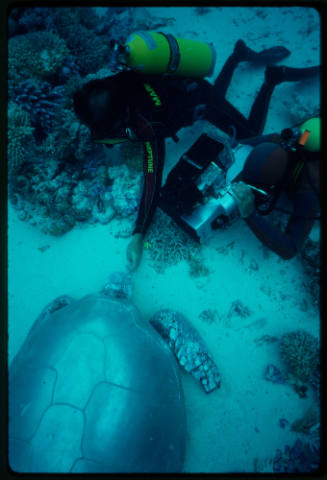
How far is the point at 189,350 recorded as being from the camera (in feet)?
9.09

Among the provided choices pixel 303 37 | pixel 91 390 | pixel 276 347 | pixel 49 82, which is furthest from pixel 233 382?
pixel 303 37

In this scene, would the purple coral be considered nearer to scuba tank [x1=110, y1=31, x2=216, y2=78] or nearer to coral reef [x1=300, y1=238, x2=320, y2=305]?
scuba tank [x1=110, y1=31, x2=216, y2=78]

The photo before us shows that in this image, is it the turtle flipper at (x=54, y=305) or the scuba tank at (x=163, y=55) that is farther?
the turtle flipper at (x=54, y=305)

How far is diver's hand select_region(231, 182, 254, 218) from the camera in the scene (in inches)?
98.5

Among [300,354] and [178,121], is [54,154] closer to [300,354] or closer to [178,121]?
[178,121]

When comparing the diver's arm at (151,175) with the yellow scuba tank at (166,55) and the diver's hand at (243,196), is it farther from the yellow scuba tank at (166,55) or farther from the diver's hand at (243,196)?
the diver's hand at (243,196)

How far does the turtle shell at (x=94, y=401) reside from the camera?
6.22 ft

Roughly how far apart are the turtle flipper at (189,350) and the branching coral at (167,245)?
0.67 metres

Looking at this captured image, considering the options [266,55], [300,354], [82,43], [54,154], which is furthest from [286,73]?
[300,354]

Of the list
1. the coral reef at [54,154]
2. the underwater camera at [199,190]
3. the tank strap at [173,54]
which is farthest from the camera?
the coral reef at [54,154]

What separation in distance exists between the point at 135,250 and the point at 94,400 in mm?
1605

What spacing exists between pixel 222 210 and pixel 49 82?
306 cm

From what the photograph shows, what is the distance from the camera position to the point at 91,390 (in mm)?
1983

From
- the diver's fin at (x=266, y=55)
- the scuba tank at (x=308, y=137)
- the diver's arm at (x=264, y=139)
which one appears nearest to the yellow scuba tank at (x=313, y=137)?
the scuba tank at (x=308, y=137)
